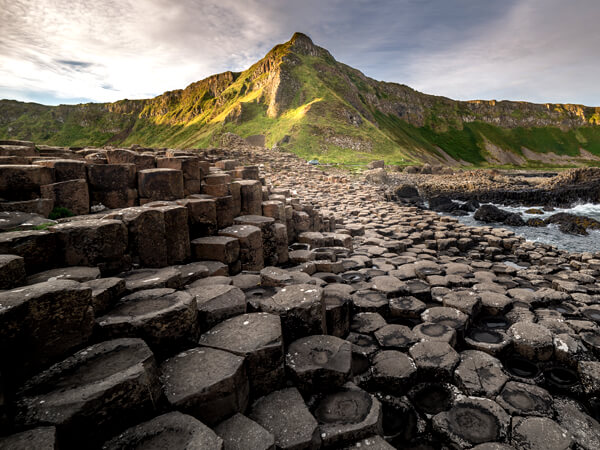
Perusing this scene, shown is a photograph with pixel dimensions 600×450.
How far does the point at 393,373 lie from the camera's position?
3365 millimetres

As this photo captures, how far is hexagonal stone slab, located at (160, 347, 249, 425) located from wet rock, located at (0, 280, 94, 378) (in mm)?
752

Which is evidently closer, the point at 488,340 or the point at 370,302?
the point at 488,340

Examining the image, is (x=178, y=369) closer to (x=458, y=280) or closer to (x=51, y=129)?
(x=458, y=280)

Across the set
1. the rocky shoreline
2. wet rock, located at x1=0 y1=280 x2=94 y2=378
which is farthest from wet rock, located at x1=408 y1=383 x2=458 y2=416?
wet rock, located at x1=0 y1=280 x2=94 y2=378

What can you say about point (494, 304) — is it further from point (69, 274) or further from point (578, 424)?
point (69, 274)

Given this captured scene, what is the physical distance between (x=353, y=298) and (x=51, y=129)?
155 m

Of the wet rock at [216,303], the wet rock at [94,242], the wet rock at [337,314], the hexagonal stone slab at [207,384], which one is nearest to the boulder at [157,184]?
the wet rock at [94,242]

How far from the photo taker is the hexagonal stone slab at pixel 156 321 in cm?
249

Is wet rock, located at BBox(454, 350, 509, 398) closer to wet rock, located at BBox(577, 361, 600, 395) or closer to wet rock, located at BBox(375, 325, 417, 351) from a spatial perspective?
wet rock, located at BBox(375, 325, 417, 351)

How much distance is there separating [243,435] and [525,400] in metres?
2.97

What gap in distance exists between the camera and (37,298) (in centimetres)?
210

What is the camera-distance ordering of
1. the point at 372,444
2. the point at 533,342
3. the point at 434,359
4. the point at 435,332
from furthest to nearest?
1. the point at 435,332
2. the point at 533,342
3. the point at 434,359
4. the point at 372,444

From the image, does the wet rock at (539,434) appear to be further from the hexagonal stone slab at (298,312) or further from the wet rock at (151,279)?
the wet rock at (151,279)

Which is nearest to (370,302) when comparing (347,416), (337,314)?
(337,314)
